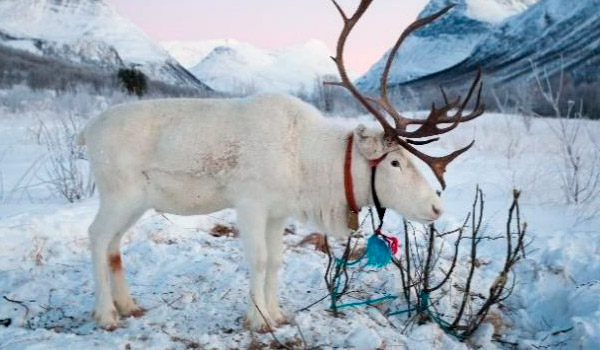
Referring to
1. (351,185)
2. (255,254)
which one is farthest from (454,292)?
(255,254)

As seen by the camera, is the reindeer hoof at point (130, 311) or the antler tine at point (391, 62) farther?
the reindeer hoof at point (130, 311)

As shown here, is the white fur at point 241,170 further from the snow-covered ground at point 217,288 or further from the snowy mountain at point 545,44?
the snowy mountain at point 545,44

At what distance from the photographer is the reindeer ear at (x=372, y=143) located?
319cm

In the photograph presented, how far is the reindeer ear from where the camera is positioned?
3188 millimetres

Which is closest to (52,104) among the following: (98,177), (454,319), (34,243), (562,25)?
(34,243)

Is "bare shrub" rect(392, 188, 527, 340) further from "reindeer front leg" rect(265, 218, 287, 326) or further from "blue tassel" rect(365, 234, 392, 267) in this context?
"reindeer front leg" rect(265, 218, 287, 326)

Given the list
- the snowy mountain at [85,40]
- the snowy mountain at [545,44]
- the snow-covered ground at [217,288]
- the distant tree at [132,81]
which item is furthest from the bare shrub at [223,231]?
the snowy mountain at [85,40]

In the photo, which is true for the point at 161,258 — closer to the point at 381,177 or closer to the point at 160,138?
the point at 160,138

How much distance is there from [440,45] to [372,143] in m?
180

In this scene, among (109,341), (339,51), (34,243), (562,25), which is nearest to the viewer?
(109,341)

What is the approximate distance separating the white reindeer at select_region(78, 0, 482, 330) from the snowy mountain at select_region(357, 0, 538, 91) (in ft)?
424

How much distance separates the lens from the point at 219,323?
3385mm

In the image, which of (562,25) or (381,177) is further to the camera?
(562,25)

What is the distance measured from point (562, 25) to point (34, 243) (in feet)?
364
